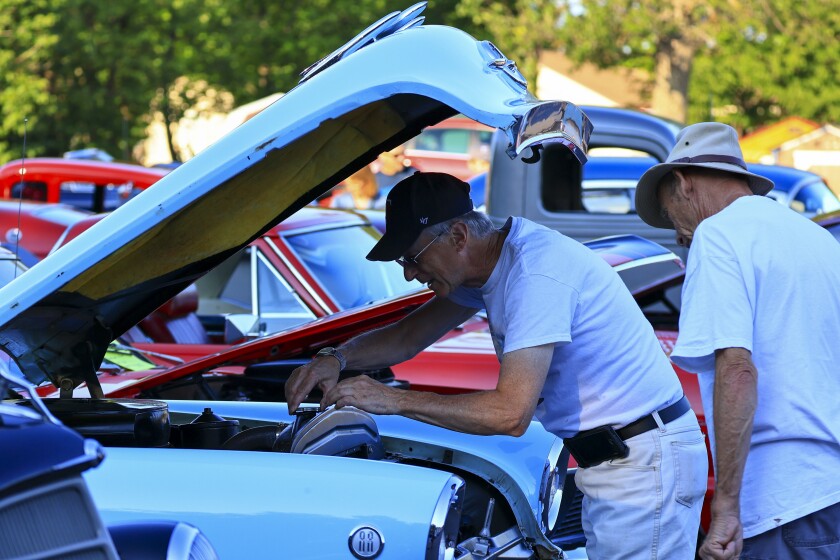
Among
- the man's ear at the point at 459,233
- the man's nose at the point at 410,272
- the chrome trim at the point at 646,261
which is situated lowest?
the chrome trim at the point at 646,261

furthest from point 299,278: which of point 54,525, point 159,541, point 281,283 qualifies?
point 54,525

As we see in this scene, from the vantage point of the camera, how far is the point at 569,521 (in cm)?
400

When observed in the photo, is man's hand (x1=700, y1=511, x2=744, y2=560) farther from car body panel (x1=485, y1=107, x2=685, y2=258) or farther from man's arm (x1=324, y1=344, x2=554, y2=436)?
car body panel (x1=485, y1=107, x2=685, y2=258)

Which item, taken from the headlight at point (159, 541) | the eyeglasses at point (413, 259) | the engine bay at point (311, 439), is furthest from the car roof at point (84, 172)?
the headlight at point (159, 541)

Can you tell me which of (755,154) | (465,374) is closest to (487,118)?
(465,374)

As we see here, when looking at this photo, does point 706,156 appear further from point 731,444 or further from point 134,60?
point 134,60

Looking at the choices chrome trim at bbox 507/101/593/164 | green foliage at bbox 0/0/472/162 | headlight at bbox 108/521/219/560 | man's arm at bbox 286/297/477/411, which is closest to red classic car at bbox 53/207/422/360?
man's arm at bbox 286/297/477/411

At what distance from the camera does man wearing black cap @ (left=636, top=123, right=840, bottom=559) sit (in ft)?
9.26

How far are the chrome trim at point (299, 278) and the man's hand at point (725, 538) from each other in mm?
4203

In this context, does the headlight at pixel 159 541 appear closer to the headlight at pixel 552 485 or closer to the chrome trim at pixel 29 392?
the chrome trim at pixel 29 392

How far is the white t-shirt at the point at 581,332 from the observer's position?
307 centimetres

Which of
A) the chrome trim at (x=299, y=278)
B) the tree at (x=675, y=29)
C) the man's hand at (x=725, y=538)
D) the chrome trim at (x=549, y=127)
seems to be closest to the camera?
the chrome trim at (x=549, y=127)

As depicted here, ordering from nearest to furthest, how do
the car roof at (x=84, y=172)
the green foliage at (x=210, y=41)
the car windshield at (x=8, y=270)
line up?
the car windshield at (x=8, y=270), the car roof at (x=84, y=172), the green foliage at (x=210, y=41)

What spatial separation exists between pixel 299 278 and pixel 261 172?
3.84m
